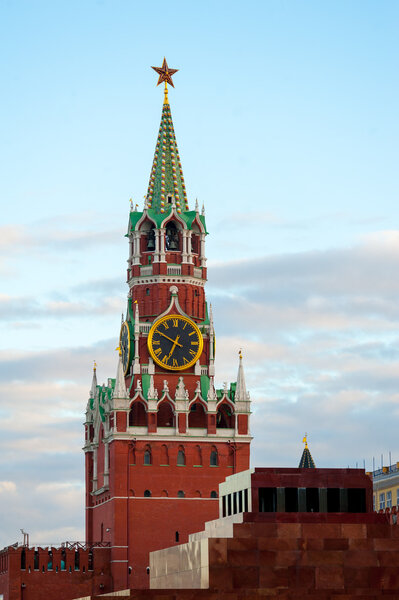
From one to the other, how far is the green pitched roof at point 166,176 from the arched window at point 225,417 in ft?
74.6

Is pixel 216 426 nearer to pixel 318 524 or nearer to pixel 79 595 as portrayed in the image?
pixel 79 595

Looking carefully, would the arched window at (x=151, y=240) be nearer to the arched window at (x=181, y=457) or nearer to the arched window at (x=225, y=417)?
the arched window at (x=225, y=417)

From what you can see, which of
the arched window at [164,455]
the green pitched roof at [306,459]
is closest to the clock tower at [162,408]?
the arched window at [164,455]

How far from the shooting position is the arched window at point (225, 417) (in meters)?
176

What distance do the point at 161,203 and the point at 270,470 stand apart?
5603 cm

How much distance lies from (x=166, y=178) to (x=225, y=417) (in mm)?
27892

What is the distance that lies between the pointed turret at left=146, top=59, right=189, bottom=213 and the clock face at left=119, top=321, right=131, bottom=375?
13.5 meters

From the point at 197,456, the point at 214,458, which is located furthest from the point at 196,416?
the point at 214,458

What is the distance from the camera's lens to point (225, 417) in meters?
177

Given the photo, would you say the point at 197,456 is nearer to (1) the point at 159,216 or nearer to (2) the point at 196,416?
(2) the point at 196,416

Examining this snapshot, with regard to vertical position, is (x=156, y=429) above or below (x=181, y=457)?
above

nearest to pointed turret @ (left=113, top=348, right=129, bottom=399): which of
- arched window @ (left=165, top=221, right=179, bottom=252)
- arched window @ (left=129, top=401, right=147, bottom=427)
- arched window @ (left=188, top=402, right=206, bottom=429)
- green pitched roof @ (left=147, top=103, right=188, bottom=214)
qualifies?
arched window @ (left=129, top=401, right=147, bottom=427)

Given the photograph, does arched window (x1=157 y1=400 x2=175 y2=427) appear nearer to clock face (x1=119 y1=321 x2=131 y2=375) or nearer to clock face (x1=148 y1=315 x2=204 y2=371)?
clock face (x1=148 y1=315 x2=204 y2=371)

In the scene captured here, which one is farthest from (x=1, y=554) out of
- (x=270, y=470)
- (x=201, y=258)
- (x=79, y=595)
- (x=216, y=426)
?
(x=270, y=470)
